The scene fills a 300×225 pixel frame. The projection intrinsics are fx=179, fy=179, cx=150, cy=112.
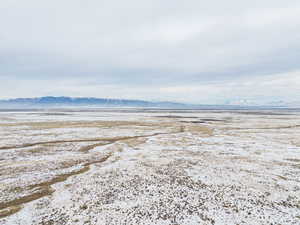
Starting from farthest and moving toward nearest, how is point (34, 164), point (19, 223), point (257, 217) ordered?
point (34, 164)
point (257, 217)
point (19, 223)

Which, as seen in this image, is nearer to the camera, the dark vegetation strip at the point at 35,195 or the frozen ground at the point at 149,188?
the frozen ground at the point at 149,188

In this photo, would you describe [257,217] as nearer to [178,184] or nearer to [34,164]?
[178,184]

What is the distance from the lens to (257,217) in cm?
1051

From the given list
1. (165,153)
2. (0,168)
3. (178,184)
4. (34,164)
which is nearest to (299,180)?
(178,184)

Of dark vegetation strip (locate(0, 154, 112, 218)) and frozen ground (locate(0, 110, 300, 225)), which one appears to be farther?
dark vegetation strip (locate(0, 154, 112, 218))

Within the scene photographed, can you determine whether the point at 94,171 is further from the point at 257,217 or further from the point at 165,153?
the point at 257,217

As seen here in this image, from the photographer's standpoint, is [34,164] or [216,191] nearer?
[216,191]

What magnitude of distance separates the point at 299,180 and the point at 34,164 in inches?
1024

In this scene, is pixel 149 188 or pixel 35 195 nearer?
pixel 35 195

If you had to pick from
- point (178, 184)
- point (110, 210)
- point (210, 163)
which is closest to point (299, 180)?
point (210, 163)

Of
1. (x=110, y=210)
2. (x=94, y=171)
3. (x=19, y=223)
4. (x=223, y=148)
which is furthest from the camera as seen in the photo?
(x=223, y=148)

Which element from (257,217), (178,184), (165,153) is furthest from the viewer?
(165,153)

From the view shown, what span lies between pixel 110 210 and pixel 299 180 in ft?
52.5

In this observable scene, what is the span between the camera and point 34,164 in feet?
64.5
